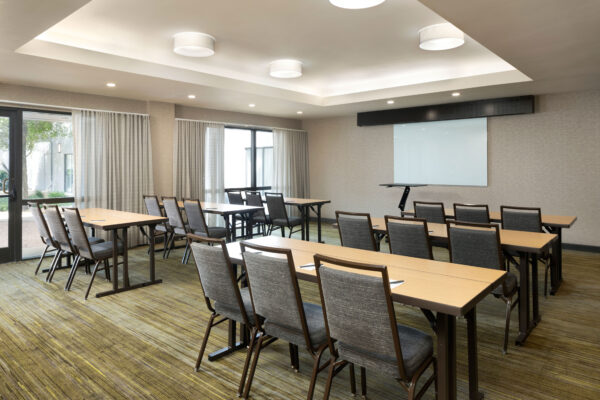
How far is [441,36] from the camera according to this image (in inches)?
161

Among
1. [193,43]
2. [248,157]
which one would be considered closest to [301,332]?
[193,43]

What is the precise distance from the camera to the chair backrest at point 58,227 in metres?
4.10

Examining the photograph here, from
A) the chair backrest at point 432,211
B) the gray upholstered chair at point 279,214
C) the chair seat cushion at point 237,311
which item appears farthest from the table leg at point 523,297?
the gray upholstered chair at point 279,214

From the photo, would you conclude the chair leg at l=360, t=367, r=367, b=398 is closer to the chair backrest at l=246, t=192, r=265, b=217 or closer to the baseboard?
the chair backrest at l=246, t=192, r=265, b=217

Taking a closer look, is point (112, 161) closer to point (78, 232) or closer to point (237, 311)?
point (78, 232)

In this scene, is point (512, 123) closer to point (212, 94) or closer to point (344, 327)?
point (212, 94)

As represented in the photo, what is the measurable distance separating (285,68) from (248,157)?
11.1 ft

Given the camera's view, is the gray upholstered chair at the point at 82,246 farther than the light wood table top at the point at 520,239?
Yes

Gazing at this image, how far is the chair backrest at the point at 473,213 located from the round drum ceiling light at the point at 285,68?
109 inches

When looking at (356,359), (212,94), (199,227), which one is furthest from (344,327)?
(212,94)

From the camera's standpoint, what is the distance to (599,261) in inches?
214

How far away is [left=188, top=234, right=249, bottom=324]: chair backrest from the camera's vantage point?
85.7 inches

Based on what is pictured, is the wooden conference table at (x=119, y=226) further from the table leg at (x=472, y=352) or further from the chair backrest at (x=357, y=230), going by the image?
the table leg at (x=472, y=352)

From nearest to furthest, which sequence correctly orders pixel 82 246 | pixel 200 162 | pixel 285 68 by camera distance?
pixel 82 246 → pixel 285 68 → pixel 200 162
